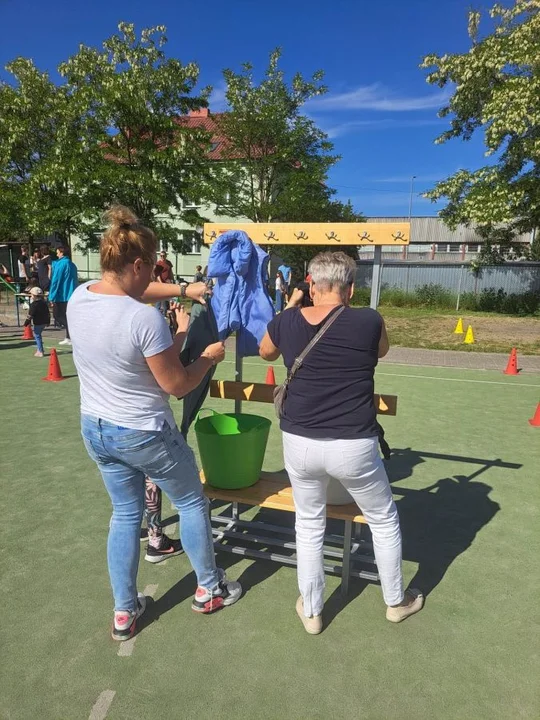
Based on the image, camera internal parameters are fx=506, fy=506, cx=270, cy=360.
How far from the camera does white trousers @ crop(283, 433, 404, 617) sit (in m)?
2.32

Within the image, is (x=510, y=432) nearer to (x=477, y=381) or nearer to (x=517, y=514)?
(x=517, y=514)

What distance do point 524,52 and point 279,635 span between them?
62.0 ft

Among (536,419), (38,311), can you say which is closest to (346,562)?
(536,419)

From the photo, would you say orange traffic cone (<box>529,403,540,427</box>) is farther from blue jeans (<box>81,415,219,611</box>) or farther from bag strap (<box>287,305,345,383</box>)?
blue jeans (<box>81,415,219,611</box>)

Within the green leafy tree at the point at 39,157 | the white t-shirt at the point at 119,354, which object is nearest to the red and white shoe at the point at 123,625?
the white t-shirt at the point at 119,354

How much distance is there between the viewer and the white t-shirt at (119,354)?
6.89 feet

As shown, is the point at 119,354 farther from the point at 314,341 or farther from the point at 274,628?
the point at 274,628

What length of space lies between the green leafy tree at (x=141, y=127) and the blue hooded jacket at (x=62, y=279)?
1094 cm

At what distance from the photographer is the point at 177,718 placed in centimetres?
210

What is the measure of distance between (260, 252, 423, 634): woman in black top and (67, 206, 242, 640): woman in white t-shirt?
0.47 meters

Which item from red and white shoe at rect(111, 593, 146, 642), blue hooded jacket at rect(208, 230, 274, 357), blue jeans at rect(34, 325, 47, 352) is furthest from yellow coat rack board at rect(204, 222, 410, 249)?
blue jeans at rect(34, 325, 47, 352)

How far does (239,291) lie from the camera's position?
3359 mm

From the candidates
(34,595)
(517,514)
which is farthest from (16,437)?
(517,514)

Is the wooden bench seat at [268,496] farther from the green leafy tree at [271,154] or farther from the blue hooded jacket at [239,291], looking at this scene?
the green leafy tree at [271,154]
